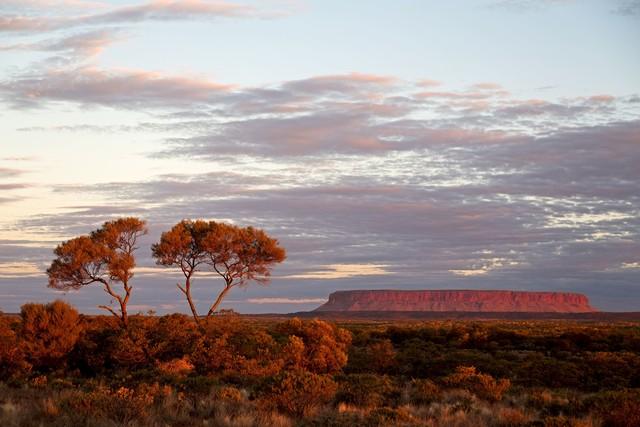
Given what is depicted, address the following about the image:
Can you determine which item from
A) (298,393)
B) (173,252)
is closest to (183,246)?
(173,252)

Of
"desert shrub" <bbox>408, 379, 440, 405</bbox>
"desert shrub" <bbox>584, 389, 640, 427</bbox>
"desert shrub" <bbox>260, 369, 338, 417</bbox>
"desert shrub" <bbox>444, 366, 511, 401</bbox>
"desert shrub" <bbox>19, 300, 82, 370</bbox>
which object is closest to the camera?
"desert shrub" <bbox>584, 389, 640, 427</bbox>

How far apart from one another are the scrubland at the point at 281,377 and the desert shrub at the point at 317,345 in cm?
6

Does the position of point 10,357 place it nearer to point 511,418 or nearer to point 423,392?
point 423,392

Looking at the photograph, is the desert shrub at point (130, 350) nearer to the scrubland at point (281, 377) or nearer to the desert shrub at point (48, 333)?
the scrubland at point (281, 377)

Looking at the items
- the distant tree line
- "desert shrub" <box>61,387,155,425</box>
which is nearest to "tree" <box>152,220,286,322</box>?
the distant tree line

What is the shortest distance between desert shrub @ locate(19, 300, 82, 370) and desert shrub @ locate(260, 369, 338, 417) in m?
14.5


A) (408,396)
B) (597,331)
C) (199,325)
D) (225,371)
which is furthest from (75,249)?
(597,331)

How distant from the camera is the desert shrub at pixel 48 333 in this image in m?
29.2

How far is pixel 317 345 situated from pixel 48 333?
1123cm

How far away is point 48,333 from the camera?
2986 cm

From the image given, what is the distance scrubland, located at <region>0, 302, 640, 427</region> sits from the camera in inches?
592

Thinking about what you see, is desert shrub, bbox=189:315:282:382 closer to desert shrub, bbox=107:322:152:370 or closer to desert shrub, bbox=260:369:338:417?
desert shrub, bbox=107:322:152:370

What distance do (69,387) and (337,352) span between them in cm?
1353

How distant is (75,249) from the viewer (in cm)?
3903
